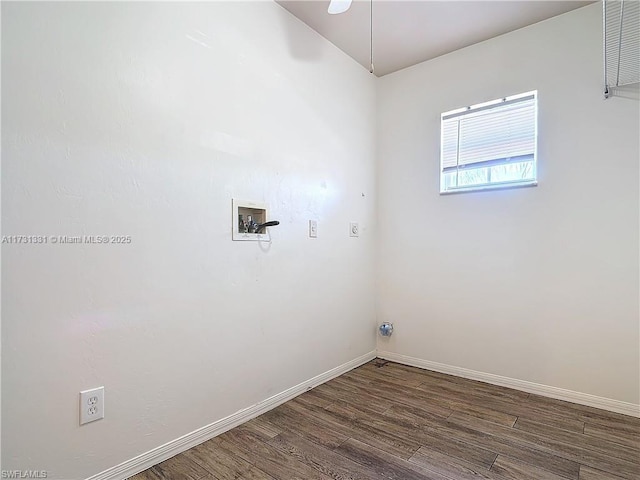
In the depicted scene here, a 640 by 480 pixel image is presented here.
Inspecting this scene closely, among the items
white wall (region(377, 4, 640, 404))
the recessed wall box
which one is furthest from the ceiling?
the recessed wall box

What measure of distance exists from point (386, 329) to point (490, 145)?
1.72 m

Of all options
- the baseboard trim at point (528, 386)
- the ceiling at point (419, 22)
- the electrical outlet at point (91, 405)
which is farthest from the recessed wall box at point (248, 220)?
the baseboard trim at point (528, 386)

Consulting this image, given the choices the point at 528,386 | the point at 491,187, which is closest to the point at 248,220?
the point at 491,187

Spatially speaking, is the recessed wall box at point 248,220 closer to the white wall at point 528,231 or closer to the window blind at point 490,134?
the white wall at point 528,231

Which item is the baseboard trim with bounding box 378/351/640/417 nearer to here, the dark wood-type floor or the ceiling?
the dark wood-type floor

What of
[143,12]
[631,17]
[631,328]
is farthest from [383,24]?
[631,328]

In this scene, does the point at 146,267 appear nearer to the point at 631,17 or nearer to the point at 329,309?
the point at 329,309

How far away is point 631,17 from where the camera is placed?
73.2 inches

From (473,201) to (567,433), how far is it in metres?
1.56

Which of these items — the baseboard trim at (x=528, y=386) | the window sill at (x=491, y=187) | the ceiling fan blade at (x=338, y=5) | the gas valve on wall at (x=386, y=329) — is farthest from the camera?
the gas valve on wall at (x=386, y=329)

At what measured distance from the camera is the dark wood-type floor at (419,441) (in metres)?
1.53

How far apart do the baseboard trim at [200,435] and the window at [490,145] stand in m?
1.87

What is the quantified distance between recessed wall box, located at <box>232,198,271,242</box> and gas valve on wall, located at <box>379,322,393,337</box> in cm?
148

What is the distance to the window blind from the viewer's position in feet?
7.96
